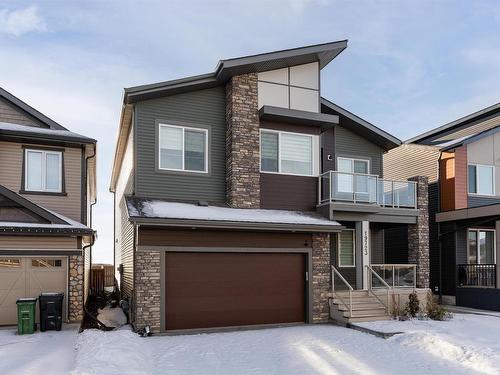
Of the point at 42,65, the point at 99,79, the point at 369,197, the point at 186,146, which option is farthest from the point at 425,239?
the point at 42,65

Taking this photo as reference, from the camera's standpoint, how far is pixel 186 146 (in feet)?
46.2

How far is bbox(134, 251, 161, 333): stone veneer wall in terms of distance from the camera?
38.2ft

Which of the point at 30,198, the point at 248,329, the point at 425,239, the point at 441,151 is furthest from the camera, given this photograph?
the point at 441,151

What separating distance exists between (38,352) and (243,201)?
686cm

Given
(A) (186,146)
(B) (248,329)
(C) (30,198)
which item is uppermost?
(A) (186,146)

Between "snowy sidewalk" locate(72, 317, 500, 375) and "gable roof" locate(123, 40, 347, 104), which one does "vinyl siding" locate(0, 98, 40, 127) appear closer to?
"gable roof" locate(123, 40, 347, 104)

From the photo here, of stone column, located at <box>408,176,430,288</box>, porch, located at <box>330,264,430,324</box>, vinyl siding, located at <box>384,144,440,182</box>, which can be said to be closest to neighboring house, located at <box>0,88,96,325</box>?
porch, located at <box>330,264,430,324</box>

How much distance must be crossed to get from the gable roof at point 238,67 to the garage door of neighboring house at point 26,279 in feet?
17.3

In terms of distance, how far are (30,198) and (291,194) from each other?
810cm

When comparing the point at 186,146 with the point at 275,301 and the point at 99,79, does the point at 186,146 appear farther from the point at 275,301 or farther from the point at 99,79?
the point at 275,301

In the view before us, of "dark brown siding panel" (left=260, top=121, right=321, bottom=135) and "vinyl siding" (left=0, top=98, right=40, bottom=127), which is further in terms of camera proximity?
"dark brown siding panel" (left=260, top=121, right=321, bottom=135)

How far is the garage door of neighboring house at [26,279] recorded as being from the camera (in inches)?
486

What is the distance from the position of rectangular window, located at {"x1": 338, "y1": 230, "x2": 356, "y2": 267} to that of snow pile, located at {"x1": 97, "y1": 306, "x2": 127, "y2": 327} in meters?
7.99

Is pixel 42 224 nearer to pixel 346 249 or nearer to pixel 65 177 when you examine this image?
pixel 65 177
